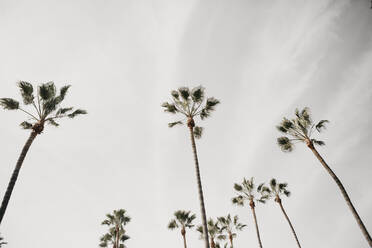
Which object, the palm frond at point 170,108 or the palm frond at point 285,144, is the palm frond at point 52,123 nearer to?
the palm frond at point 170,108

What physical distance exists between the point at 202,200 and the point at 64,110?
13420 mm

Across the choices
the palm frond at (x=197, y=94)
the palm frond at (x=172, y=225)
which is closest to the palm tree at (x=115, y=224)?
the palm frond at (x=172, y=225)

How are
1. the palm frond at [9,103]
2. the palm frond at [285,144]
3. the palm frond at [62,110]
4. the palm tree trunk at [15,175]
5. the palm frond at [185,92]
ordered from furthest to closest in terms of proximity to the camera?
1. the palm frond at [285,144]
2. the palm frond at [185,92]
3. the palm frond at [62,110]
4. the palm frond at [9,103]
5. the palm tree trunk at [15,175]

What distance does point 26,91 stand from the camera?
51.4 ft

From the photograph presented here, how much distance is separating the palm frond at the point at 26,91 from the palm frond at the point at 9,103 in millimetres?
605

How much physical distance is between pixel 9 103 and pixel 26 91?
1.54 m

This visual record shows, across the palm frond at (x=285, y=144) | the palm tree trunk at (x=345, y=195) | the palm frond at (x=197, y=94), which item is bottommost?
the palm tree trunk at (x=345, y=195)

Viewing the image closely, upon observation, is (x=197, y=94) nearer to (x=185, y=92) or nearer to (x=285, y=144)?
(x=185, y=92)

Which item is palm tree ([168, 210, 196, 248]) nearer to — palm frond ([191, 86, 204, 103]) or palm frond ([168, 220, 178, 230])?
palm frond ([168, 220, 178, 230])

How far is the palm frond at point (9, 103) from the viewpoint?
15523 mm

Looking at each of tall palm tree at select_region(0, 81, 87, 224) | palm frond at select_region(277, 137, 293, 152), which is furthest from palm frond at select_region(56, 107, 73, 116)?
palm frond at select_region(277, 137, 293, 152)

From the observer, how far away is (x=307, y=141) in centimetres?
1980

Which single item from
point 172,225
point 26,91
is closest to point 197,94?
point 26,91

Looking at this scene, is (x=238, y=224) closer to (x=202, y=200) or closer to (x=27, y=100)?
(x=202, y=200)
